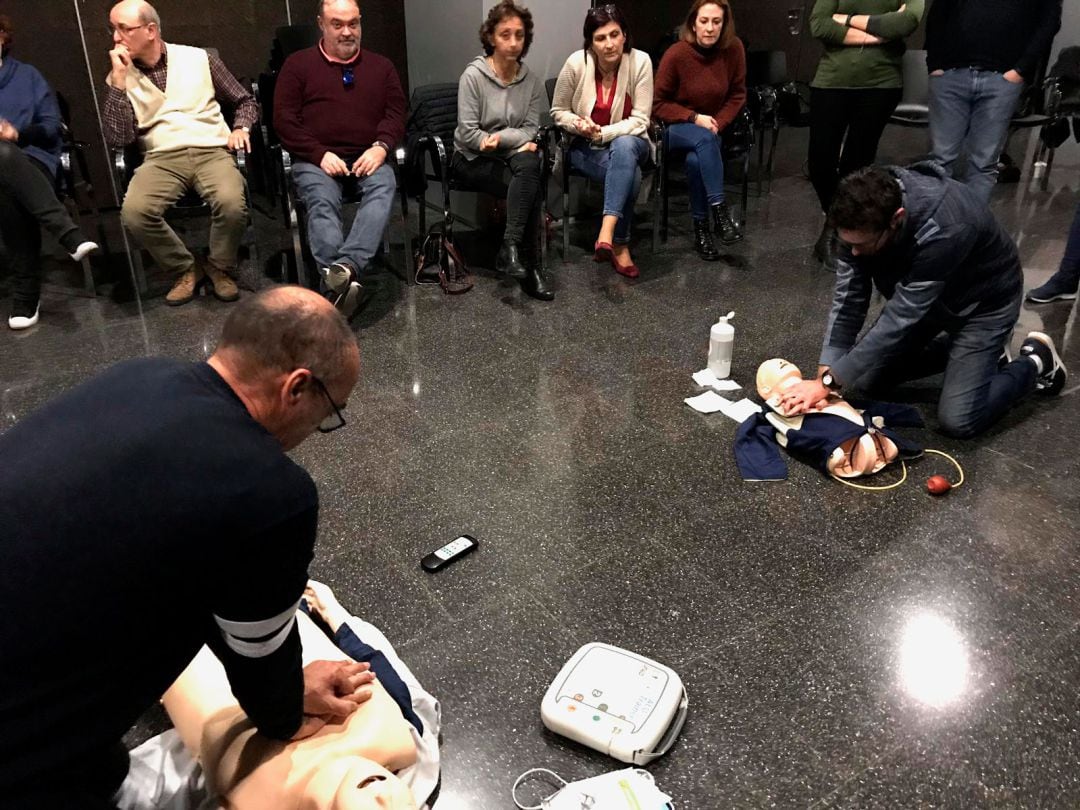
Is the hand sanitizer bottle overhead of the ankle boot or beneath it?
overhead

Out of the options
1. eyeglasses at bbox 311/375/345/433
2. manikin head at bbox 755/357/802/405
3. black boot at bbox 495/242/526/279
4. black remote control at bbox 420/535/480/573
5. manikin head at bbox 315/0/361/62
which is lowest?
black remote control at bbox 420/535/480/573

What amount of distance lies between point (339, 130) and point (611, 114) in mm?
1315

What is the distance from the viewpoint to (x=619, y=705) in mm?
1779

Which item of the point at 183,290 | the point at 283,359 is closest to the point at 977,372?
the point at 283,359

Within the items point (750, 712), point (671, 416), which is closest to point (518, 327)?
point (671, 416)

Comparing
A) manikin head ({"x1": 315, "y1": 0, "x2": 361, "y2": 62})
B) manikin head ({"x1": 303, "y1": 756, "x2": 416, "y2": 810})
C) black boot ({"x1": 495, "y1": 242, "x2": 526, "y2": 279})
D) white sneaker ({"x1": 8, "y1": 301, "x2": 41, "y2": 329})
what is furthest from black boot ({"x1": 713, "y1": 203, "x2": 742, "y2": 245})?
manikin head ({"x1": 303, "y1": 756, "x2": 416, "y2": 810})

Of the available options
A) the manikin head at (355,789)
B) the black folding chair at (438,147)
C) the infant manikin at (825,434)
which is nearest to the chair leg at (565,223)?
the black folding chair at (438,147)

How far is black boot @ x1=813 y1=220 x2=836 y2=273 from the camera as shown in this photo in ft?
14.4

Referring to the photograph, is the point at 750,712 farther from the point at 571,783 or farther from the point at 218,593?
the point at 218,593

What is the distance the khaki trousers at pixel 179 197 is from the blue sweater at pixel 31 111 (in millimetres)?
385

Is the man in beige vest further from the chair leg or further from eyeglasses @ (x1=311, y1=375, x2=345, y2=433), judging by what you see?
eyeglasses @ (x1=311, y1=375, x2=345, y2=433)

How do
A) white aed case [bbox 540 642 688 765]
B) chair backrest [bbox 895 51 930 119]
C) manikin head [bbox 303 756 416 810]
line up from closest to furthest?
manikin head [bbox 303 756 416 810], white aed case [bbox 540 642 688 765], chair backrest [bbox 895 51 930 119]

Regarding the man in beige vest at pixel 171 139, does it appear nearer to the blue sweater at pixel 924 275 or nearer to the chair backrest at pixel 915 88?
the blue sweater at pixel 924 275

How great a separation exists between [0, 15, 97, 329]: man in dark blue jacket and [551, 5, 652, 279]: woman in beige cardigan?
226 cm
